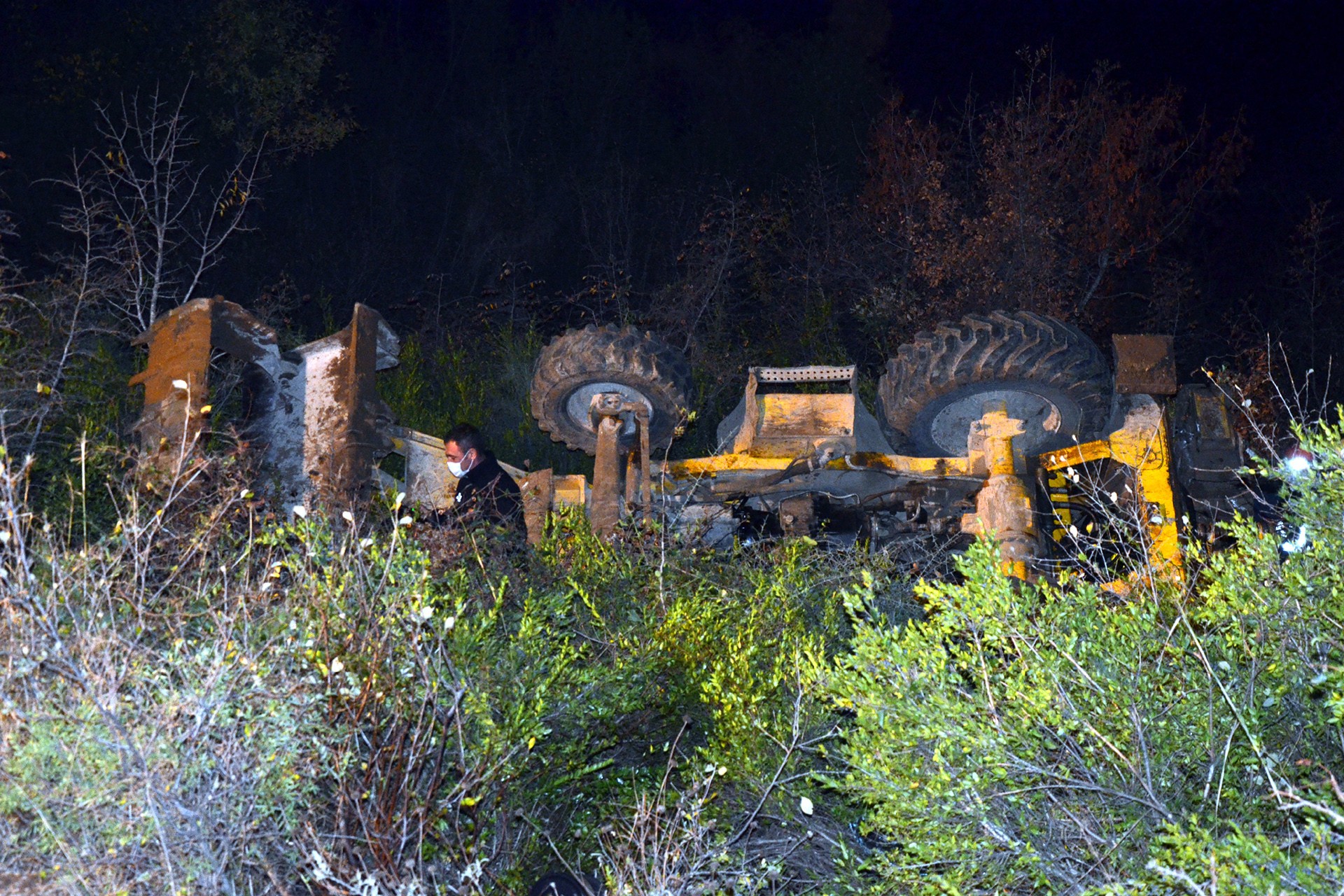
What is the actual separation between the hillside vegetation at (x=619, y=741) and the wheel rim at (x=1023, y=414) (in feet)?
12.4

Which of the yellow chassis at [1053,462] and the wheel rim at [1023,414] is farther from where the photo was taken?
the wheel rim at [1023,414]

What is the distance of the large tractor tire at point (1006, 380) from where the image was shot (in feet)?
29.1

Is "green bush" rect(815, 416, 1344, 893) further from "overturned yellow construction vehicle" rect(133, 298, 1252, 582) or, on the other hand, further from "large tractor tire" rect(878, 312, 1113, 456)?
"large tractor tire" rect(878, 312, 1113, 456)

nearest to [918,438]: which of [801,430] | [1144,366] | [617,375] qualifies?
[801,430]

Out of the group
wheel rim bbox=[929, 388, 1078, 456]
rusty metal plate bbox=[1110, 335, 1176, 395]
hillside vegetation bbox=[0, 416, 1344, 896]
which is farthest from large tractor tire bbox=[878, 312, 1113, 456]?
hillside vegetation bbox=[0, 416, 1344, 896]

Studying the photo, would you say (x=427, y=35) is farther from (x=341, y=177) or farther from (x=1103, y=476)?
(x=1103, y=476)

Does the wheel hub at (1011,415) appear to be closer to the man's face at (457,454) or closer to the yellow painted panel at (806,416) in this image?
the yellow painted panel at (806,416)

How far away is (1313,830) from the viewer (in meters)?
3.37

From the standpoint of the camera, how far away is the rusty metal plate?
873cm

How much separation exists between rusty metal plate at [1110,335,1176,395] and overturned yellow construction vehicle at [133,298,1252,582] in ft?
0.04

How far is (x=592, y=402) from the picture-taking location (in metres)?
9.27

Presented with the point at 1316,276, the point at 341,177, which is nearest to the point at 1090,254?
the point at 1316,276

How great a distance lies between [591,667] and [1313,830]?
315 cm

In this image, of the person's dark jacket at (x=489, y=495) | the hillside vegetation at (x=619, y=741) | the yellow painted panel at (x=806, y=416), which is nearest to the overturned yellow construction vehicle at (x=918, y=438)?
the yellow painted panel at (x=806, y=416)
